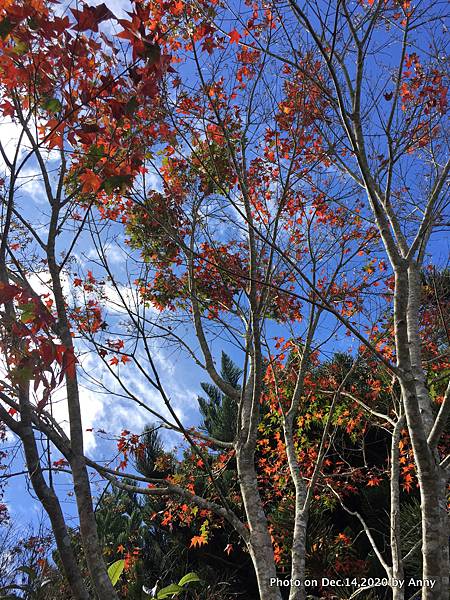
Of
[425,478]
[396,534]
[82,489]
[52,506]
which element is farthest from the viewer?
[396,534]

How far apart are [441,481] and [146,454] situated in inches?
374

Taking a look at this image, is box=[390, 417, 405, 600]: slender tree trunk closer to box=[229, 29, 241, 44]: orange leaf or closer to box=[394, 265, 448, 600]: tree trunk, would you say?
box=[394, 265, 448, 600]: tree trunk

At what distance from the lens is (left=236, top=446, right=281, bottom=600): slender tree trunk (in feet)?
12.9

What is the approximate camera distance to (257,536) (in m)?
4.10

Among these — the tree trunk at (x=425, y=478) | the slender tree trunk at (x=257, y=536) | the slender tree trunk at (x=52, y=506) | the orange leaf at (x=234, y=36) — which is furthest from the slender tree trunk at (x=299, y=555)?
the orange leaf at (x=234, y=36)

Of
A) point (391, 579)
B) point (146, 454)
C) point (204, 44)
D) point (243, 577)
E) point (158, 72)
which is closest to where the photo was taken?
point (158, 72)

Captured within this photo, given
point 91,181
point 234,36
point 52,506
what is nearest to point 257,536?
point 52,506

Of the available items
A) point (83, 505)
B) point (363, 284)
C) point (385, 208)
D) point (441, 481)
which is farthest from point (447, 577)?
point (363, 284)

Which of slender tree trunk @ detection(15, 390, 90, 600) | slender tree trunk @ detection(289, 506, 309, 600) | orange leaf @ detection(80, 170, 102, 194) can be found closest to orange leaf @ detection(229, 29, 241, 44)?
orange leaf @ detection(80, 170, 102, 194)

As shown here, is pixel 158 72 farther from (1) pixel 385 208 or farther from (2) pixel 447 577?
(2) pixel 447 577

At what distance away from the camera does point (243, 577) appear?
934 centimetres

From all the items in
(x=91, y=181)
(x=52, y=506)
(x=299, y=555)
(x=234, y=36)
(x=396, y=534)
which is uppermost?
(x=234, y=36)

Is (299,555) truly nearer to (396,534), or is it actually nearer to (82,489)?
(396,534)

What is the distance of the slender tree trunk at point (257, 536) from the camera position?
12.9 ft
